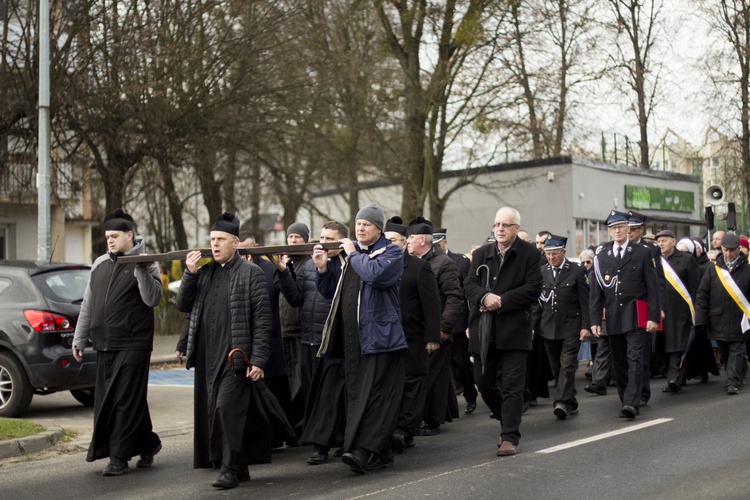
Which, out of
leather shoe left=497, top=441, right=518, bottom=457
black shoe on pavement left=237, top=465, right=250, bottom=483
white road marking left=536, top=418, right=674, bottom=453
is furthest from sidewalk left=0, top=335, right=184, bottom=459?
white road marking left=536, top=418, right=674, bottom=453

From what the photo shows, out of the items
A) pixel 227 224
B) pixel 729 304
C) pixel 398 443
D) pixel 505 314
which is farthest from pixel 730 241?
pixel 227 224

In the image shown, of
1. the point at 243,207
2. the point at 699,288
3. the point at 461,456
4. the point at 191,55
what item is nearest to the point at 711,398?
the point at 699,288

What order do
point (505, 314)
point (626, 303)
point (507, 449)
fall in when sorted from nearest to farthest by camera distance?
1. point (507, 449)
2. point (505, 314)
3. point (626, 303)

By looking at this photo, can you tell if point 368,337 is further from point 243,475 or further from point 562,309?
point 562,309

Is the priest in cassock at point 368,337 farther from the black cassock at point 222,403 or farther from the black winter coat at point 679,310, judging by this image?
the black winter coat at point 679,310

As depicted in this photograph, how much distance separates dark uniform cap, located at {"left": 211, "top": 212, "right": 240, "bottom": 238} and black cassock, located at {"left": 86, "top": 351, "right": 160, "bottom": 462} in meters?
1.26

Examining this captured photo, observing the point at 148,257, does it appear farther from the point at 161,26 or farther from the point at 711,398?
the point at 161,26

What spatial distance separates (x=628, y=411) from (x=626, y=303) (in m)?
1.09

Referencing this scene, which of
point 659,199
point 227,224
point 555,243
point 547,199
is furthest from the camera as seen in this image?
point 659,199

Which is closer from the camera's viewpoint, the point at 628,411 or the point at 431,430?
the point at 431,430

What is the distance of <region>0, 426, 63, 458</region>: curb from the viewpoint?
9211 mm

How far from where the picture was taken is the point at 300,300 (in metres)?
8.92

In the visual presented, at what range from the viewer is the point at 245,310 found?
25.0ft

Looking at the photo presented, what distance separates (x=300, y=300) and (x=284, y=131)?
14650mm
